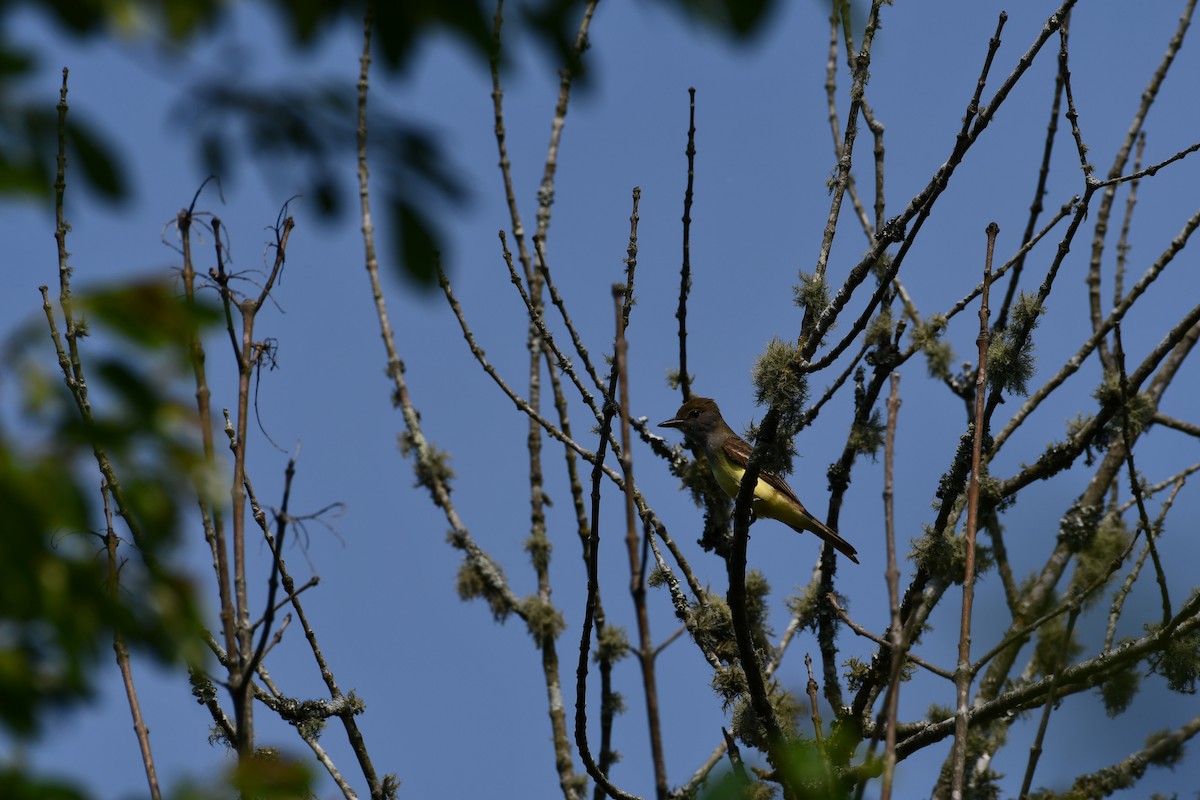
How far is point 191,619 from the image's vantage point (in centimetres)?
216

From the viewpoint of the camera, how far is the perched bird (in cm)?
810

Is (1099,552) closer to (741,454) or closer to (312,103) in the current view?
(741,454)

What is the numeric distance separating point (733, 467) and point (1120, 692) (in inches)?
103

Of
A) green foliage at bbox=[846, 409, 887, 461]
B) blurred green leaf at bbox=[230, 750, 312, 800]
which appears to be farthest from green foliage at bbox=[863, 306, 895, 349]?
blurred green leaf at bbox=[230, 750, 312, 800]

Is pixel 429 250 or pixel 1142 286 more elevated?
pixel 1142 286

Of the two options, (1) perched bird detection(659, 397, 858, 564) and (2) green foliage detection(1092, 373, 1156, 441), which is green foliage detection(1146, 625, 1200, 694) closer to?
(2) green foliage detection(1092, 373, 1156, 441)

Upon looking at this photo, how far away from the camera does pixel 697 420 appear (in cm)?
875

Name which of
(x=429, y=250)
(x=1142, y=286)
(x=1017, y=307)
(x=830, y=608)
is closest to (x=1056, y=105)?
(x=1142, y=286)

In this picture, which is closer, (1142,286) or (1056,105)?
(1142,286)

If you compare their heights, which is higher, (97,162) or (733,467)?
(733,467)

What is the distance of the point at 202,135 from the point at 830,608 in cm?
602

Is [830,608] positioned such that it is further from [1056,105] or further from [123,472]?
[123,472]

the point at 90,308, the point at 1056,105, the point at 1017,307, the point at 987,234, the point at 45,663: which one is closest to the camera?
the point at 90,308

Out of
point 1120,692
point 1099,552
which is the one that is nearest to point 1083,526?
point 1099,552
